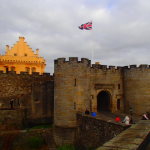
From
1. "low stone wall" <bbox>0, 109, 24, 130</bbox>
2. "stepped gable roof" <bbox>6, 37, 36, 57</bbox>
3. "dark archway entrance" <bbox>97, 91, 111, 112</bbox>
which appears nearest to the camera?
"low stone wall" <bbox>0, 109, 24, 130</bbox>

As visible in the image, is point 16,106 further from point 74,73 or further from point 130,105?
point 130,105

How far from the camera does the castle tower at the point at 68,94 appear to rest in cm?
1836

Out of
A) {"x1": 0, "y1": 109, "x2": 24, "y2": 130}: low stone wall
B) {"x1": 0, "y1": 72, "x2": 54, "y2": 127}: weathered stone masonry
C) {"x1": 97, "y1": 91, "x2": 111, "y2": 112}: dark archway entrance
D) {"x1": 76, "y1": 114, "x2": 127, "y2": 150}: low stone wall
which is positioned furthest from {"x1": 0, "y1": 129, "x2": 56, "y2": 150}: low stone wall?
{"x1": 97, "y1": 91, "x2": 111, "y2": 112}: dark archway entrance

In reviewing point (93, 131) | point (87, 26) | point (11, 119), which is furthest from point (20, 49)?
point (93, 131)

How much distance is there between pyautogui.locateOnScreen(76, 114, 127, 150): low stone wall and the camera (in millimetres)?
12459

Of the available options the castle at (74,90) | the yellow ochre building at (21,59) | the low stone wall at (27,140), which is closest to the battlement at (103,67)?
the castle at (74,90)

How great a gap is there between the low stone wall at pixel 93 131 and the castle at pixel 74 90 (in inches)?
60.3

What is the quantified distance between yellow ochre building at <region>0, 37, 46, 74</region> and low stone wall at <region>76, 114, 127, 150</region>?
2078cm

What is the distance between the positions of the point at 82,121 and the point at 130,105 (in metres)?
8.69

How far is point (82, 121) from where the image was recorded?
55.9 feet

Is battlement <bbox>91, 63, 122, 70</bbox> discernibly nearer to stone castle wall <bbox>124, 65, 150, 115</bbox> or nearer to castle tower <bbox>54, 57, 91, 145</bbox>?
stone castle wall <bbox>124, 65, 150, 115</bbox>

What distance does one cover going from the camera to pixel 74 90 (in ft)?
61.1


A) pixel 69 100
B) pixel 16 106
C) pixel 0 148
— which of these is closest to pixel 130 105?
pixel 69 100

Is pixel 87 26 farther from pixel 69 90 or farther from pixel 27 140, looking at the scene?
pixel 27 140
